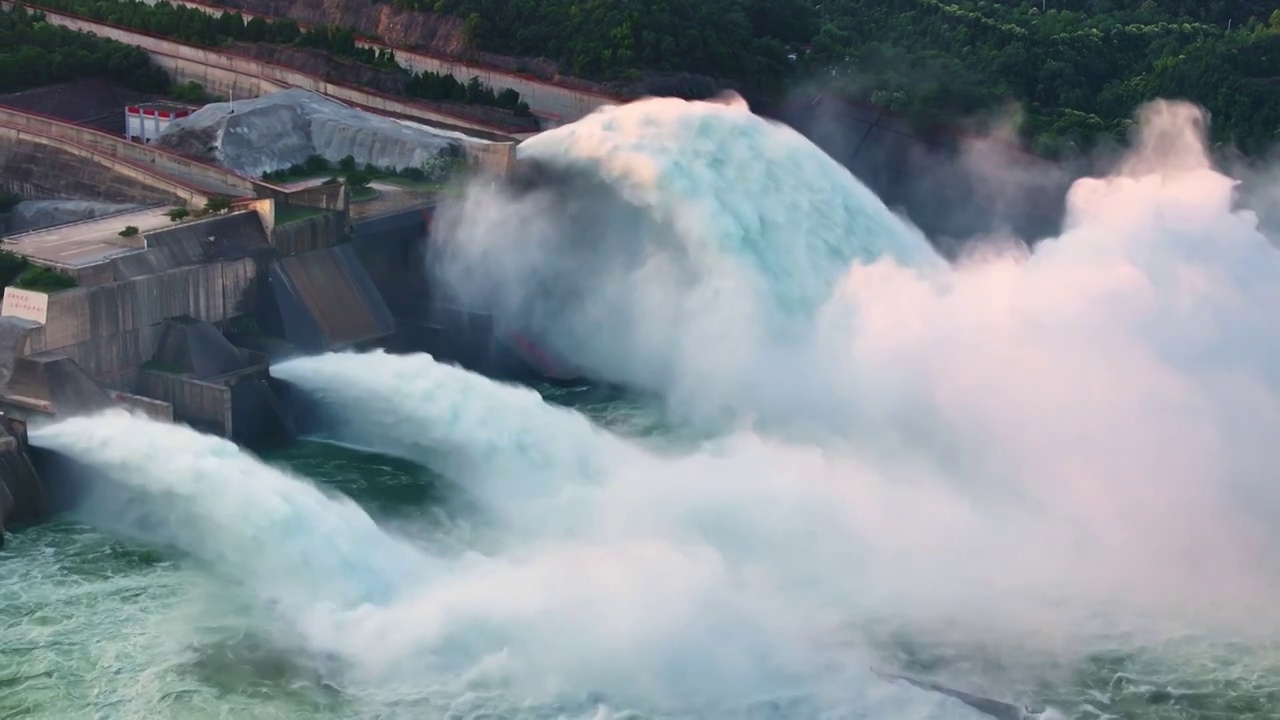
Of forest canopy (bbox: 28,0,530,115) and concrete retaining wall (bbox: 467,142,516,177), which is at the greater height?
forest canopy (bbox: 28,0,530,115)

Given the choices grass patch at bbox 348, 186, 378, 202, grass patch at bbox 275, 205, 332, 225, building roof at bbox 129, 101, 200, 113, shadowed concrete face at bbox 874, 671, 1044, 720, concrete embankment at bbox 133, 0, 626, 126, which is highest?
concrete embankment at bbox 133, 0, 626, 126

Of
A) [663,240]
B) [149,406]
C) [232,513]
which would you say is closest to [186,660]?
[232,513]

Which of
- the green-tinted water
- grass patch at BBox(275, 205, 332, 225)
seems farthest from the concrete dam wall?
the green-tinted water

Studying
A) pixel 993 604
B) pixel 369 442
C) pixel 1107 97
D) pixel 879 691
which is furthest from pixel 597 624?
pixel 1107 97

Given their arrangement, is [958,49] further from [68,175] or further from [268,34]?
[68,175]

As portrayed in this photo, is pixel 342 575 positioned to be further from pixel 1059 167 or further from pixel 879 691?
pixel 1059 167

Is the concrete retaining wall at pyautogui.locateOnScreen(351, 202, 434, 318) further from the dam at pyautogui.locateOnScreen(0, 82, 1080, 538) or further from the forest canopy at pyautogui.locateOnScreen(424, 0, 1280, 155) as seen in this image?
the forest canopy at pyautogui.locateOnScreen(424, 0, 1280, 155)

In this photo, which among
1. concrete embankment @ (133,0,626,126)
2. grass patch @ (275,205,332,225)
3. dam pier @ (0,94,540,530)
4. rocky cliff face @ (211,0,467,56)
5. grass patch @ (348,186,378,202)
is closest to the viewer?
dam pier @ (0,94,540,530)

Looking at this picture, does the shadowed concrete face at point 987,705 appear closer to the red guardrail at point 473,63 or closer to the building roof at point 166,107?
the red guardrail at point 473,63

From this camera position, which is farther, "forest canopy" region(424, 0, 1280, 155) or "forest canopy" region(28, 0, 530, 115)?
"forest canopy" region(424, 0, 1280, 155)
